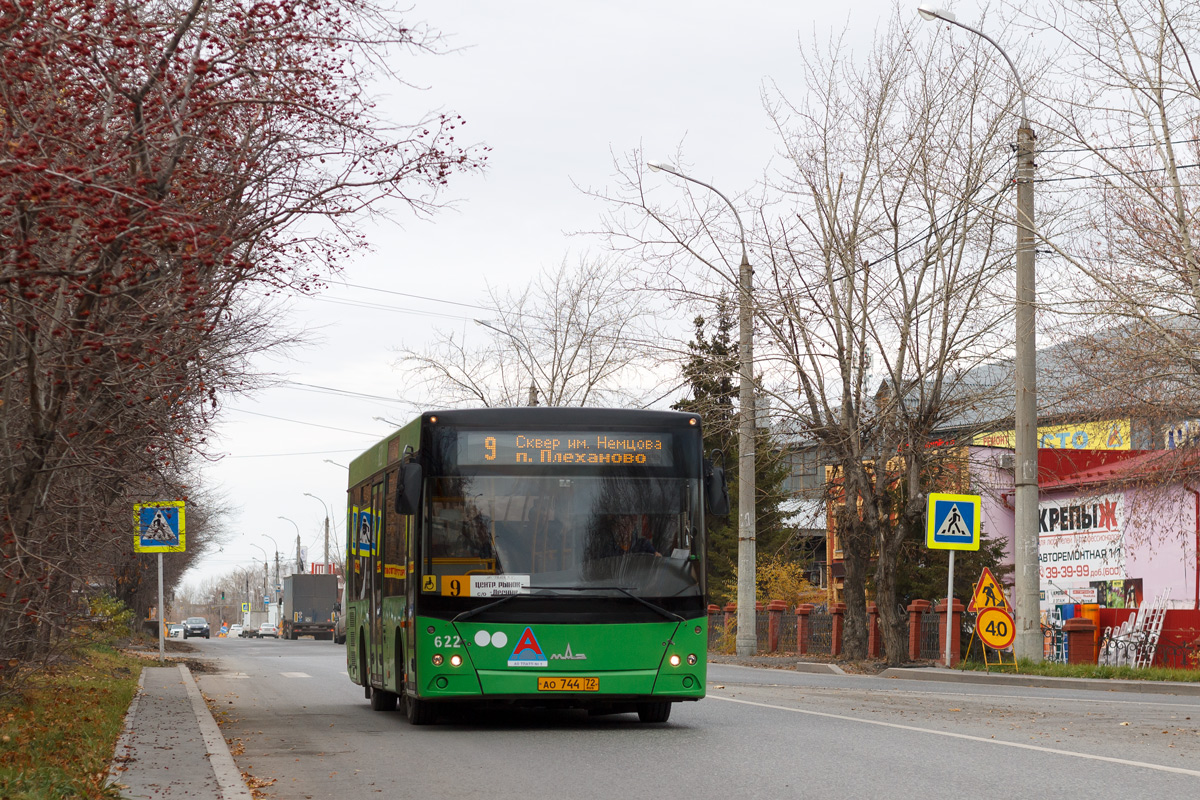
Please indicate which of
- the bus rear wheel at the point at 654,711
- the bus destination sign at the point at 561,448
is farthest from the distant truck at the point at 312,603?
the bus destination sign at the point at 561,448

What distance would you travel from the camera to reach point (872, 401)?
92.9 feet

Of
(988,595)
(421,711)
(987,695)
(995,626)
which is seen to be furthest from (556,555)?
(995,626)

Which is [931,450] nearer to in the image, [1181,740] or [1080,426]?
[1080,426]

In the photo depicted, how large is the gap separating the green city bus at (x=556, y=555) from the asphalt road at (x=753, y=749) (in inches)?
20.8

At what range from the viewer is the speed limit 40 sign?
23266 mm

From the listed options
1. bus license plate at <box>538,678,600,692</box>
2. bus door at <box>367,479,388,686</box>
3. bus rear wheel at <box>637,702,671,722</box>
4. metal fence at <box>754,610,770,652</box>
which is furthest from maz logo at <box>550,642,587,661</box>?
metal fence at <box>754,610,770,652</box>

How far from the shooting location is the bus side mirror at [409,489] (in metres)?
13.0

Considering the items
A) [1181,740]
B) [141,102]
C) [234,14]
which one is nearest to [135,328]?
[141,102]

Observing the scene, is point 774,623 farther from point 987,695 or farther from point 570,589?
point 570,589

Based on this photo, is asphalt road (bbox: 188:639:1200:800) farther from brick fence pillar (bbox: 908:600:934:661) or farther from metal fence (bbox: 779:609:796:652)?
metal fence (bbox: 779:609:796:652)

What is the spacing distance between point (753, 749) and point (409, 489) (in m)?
3.72

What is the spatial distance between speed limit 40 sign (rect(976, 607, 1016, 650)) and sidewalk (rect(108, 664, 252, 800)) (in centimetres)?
1214

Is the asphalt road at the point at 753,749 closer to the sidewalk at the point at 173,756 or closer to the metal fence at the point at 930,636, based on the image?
the sidewalk at the point at 173,756

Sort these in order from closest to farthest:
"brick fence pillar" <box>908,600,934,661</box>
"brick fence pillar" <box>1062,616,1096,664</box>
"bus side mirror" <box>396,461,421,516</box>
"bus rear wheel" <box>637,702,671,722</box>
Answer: "bus side mirror" <box>396,461,421,516</box>
"bus rear wheel" <box>637,702,671,722</box>
"brick fence pillar" <box>1062,616,1096,664</box>
"brick fence pillar" <box>908,600,934,661</box>
